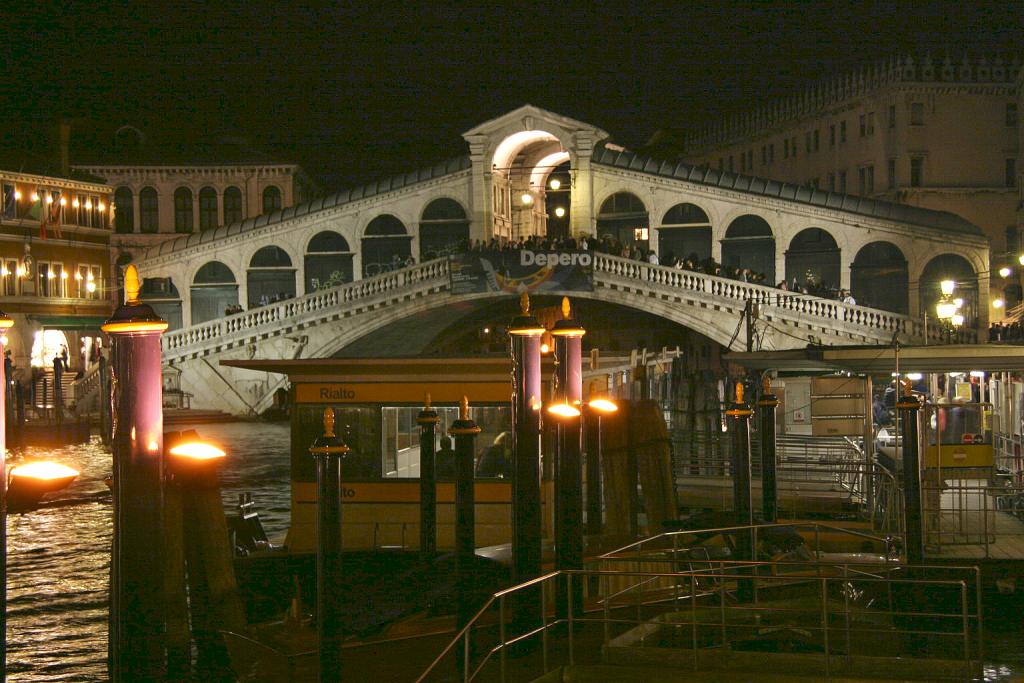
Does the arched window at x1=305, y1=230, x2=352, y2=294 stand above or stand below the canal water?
above

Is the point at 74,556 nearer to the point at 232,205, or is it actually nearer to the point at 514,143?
the point at 514,143

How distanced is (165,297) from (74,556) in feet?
85.3

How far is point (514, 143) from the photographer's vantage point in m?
40.4

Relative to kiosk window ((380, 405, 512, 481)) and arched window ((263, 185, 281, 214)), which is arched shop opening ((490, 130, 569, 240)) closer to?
arched window ((263, 185, 281, 214))

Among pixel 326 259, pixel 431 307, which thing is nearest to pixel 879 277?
pixel 431 307

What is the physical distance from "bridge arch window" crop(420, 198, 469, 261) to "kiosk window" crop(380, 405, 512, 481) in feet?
89.5

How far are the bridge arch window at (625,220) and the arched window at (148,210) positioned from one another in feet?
53.7

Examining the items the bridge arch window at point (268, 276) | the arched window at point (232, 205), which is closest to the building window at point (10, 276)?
the bridge arch window at point (268, 276)

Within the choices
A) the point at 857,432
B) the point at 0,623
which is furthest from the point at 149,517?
the point at 857,432

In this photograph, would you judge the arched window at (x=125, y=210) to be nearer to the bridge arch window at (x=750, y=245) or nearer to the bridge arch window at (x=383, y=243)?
the bridge arch window at (x=383, y=243)

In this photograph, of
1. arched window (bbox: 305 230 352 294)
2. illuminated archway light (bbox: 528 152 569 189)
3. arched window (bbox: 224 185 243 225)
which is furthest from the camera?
arched window (bbox: 224 185 243 225)

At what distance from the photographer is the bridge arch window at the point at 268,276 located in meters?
42.7

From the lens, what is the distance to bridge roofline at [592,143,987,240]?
37.4 meters

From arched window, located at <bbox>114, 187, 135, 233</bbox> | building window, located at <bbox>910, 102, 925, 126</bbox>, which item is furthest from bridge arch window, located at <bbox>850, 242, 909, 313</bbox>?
arched window, located at <bbox>114, 187, 135, 233</bbox>
